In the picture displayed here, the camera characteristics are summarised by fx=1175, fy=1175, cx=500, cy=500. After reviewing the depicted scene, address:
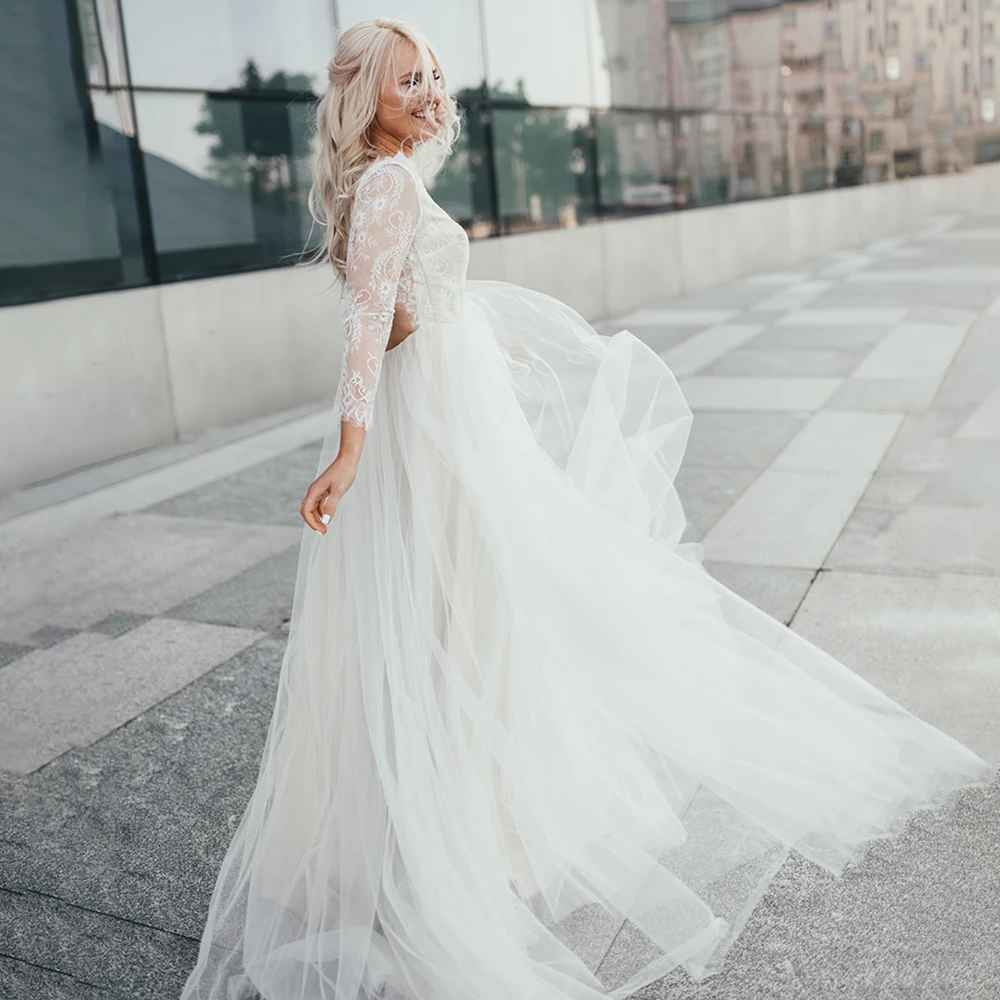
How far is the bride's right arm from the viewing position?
2.37 m

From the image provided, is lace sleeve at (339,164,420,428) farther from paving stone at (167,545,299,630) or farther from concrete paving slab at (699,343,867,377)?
concrete paving slab at (699,343,867,377)

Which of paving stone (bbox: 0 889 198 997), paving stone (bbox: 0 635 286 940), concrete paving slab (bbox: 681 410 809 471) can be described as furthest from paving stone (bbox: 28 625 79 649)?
concrete paving slab (bbox: 681 410 809 471)

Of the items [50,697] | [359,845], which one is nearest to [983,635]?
[359,845]

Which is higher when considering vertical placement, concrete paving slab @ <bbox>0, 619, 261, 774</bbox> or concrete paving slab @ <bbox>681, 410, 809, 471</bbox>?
concrete paving slab @ <bbox>681, 410, 809, 471</bbox>

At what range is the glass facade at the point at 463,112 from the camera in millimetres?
7629

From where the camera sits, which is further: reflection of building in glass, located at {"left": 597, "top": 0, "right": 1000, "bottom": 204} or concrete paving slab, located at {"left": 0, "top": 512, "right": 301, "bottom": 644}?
reflection of building in glass, located at {"left": 597, "top": 0, "right": 1000, "bottom": 204}

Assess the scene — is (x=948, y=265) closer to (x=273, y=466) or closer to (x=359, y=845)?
(x=273, y=466)

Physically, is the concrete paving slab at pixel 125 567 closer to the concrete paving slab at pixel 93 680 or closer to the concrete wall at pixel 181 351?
the concrete paving slab at pixel 93 680

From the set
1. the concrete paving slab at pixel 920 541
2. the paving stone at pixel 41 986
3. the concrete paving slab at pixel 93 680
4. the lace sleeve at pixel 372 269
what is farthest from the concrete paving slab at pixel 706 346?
the paving stone at pixel 41 986

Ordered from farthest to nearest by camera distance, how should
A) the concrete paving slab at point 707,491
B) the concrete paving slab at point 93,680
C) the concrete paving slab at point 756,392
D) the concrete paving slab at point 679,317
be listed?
the concrete paving slab at point 679,317 < the concrete paving slab at point 756,392 < the concrete paving slab at point 707,491 < the concrete paving slab at point 93,680

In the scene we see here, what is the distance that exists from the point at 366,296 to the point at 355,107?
0.40 meters

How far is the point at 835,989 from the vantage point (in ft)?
8.00

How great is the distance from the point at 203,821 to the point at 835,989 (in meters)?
1.75

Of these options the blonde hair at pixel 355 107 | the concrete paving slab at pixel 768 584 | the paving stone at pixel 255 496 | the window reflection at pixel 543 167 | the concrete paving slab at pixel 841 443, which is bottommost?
the concrete paving slab at pixel 768 584
